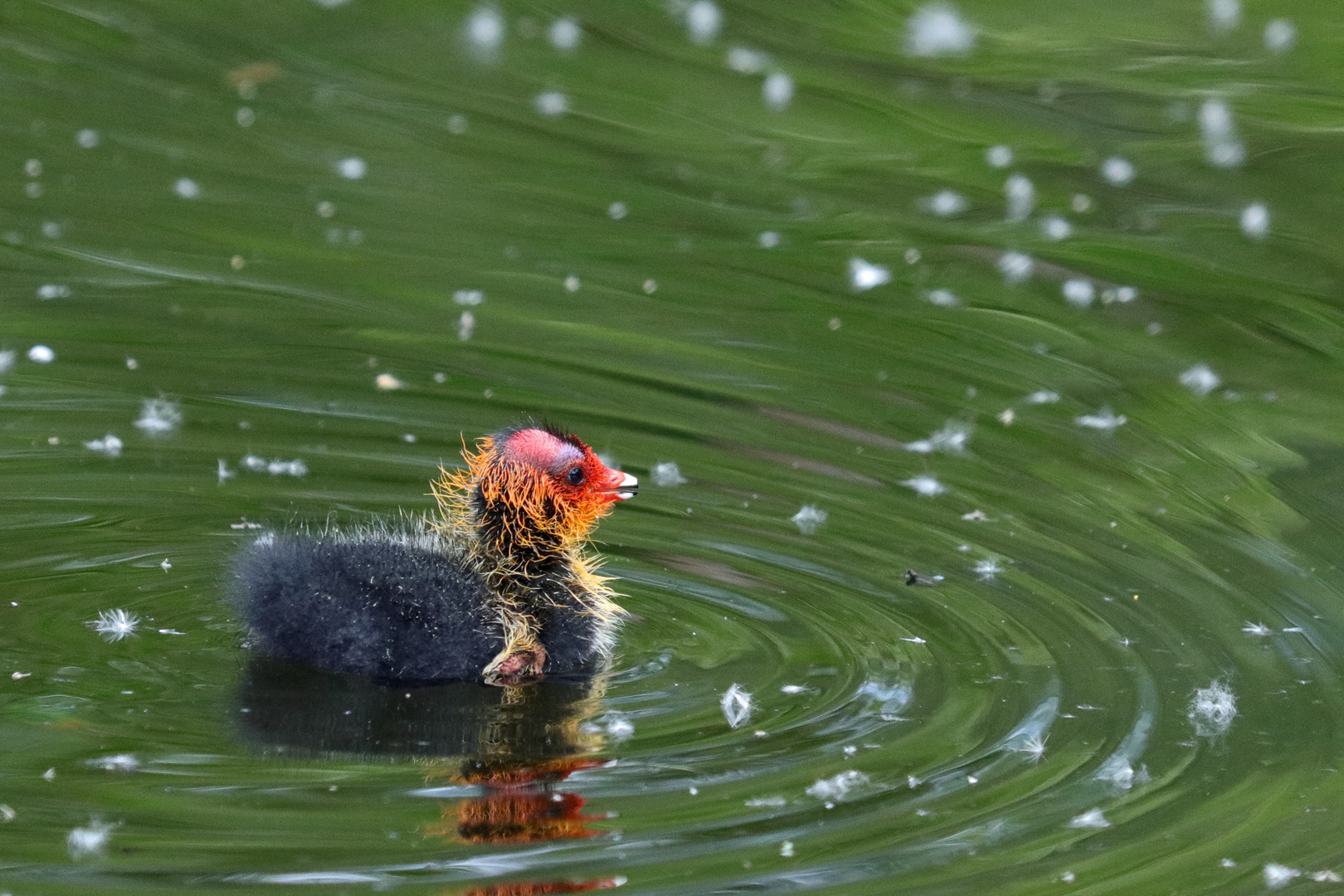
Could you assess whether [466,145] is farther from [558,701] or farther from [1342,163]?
[558,701]

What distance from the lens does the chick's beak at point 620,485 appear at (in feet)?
23.1

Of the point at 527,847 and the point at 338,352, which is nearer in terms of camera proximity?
the point at 527,847

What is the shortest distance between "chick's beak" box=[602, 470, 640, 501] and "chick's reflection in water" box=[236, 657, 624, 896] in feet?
A: 2.45

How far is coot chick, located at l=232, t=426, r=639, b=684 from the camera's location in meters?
6.40

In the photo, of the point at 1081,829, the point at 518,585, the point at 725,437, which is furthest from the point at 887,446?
the point at 1081,829

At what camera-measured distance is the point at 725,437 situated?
336 inches

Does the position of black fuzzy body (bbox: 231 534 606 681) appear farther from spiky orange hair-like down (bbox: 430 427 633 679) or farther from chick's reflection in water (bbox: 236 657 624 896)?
spiky orange hair-like down (bbox: 430 427 633 679)

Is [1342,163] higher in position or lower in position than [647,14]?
lower

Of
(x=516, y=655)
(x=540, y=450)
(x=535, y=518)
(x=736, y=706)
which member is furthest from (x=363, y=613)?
A: (x=736, y=706)

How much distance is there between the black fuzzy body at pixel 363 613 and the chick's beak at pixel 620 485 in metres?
0.71

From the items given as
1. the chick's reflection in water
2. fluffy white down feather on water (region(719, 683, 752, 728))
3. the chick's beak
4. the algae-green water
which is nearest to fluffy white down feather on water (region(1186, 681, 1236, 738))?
the algae-green water

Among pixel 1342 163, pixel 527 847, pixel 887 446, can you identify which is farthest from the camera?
pixel 1342 163

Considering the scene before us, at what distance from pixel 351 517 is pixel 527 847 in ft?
8.52

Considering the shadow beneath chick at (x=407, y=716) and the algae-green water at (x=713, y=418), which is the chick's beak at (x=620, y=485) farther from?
the shadow beneath chick at (x=407, y=716)
